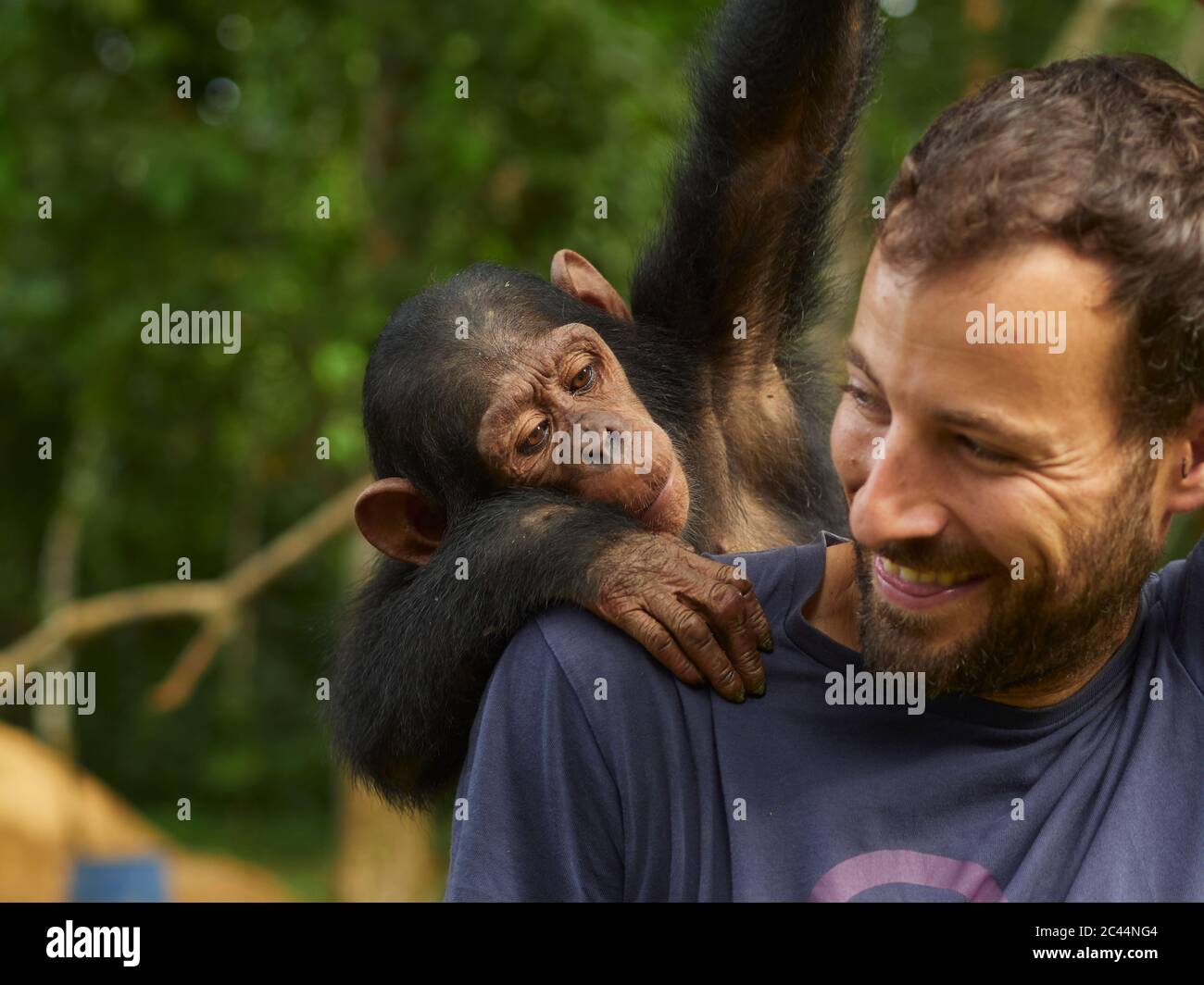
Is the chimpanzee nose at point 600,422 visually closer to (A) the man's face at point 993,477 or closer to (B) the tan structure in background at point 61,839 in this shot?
(A) the man's face at point 993,477

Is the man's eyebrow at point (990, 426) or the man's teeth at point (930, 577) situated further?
the man's teeth at point (930, 577)

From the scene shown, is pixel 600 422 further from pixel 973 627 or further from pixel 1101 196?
pixel 1101 196

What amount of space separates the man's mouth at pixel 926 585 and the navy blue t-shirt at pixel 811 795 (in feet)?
0.36

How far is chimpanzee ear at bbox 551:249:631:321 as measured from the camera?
3.48 m

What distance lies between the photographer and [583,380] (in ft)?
10.7

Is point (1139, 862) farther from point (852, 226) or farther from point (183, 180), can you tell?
point (183, 180)

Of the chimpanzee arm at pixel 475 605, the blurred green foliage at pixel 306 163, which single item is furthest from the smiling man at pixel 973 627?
the blurred green foliage at pixel 306 163

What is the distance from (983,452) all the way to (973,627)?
0.68 feet

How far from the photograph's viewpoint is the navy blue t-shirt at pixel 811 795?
1569 mm

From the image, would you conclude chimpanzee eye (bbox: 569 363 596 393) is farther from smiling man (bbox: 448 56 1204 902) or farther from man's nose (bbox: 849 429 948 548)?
man's nose (bbox: 849 429 948 548)

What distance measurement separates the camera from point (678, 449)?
10.9 ft

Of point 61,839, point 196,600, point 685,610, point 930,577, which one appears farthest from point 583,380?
point 61,839

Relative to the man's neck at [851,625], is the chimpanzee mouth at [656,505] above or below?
above

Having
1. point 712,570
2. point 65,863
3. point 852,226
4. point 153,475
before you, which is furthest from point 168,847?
point 712,570
